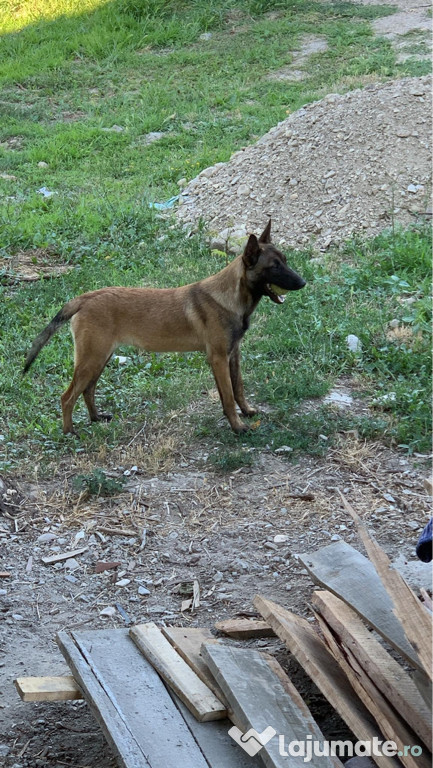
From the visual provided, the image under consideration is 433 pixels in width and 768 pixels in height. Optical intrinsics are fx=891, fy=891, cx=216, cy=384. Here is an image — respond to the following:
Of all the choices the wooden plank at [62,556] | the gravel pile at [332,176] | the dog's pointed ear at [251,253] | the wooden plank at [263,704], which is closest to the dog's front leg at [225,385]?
the dog's pointed ear at [251,253]

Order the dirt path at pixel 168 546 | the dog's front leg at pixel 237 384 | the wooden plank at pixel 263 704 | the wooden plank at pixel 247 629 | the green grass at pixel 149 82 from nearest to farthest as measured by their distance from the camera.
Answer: the wooden plank at pixel 263 704 → the dirt path at pixel 168 546 → the wooden plank at pixel 247 629 → the dog's front leg at pixel 237 384 → the green grass at pixel 149 82

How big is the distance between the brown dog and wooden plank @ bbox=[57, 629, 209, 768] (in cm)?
281

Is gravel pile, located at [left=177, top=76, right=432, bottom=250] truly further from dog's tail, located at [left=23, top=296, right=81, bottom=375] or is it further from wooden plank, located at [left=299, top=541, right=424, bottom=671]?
wooden plank, located at [left=299, top=541, right=424, bottom=671]

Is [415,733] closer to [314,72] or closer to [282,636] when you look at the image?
[282,636]

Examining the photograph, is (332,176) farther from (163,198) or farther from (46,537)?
(46,537)

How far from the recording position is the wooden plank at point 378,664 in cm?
319

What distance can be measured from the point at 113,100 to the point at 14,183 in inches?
157

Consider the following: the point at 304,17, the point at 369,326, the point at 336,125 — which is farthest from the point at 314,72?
the point at 369,326

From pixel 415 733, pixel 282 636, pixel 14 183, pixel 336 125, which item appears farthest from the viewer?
pixel 14 183

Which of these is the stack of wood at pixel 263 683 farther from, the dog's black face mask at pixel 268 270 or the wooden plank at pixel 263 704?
the dog's black face mask at pixel 268 270

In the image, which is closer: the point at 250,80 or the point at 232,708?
the point at 232,708

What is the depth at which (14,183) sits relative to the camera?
12.8 m

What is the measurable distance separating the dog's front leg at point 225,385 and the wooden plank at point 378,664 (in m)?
2.59

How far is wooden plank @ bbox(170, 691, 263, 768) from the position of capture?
10.8 feet
